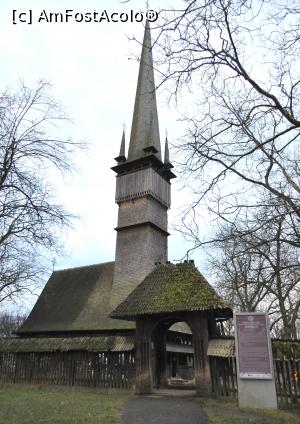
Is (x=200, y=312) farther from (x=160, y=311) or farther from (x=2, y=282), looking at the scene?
(x=2, y=282)

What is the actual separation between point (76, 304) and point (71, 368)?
298 inches

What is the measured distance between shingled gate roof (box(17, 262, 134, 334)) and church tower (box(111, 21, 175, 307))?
1.27 m

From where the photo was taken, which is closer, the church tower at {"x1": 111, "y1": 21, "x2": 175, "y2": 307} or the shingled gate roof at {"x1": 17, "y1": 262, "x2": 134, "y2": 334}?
the shingled gate roof at {"x1": 17, "y1": 262, "x2": 134, "y2": 334}

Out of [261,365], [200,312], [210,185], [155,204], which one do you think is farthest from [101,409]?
[155,204]

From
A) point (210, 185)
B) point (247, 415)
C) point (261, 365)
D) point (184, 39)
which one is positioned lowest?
point (247, 415)

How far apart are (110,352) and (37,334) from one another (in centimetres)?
940

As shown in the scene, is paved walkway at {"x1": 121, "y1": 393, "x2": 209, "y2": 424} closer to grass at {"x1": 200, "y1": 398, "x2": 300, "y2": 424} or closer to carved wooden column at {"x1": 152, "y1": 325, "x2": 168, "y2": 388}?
grass at {"x1": 200, "y1": 398, "x2": 300, "y2": 424}

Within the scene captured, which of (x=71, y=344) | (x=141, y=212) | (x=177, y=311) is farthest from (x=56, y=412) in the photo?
(x=141, y=212)

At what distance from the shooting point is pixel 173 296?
650 inches

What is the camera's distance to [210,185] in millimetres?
8625

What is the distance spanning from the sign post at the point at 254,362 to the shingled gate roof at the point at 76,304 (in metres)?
10.4

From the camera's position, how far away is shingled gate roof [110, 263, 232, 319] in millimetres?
15508

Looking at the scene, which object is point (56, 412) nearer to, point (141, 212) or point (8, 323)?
point (141, 212)

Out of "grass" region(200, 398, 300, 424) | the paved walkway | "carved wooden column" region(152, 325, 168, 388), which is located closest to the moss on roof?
"carved wooden column" region(152, 325, 168, 388)
